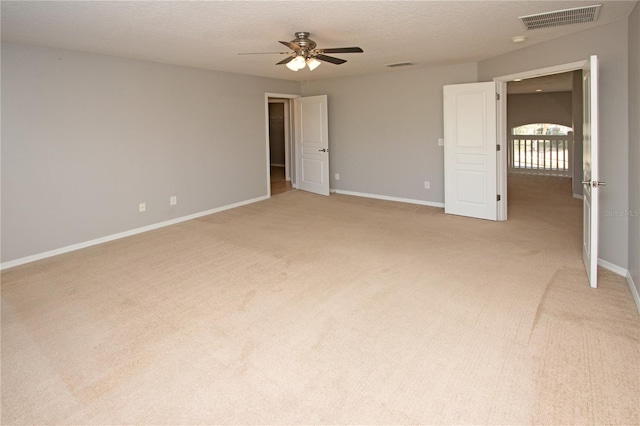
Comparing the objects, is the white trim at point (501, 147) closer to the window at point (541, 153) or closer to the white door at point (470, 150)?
the white door at point (470, 150)

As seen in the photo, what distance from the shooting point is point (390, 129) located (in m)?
7.40

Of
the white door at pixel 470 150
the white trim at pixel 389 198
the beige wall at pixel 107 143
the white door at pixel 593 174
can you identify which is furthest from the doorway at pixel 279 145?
the white door at pixel 593 174

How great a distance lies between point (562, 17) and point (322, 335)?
11.5ft

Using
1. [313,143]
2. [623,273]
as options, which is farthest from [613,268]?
[313,143]

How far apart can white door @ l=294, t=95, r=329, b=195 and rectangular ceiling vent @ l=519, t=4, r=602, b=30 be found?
429 cm

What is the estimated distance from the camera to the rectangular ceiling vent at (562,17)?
3.61 m

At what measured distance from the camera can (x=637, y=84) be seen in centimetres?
327

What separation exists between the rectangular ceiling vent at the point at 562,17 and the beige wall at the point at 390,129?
7.30 ft

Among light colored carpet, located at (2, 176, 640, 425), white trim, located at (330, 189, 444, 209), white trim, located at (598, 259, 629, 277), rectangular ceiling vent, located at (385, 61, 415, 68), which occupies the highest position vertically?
rectangular ceiling vent, located at (385, 61, 415, 68)

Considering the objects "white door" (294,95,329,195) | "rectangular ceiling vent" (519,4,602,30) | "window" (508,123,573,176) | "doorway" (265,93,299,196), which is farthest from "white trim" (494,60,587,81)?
"window" (508,123,573,176)

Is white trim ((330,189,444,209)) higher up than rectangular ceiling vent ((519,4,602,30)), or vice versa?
rectangular ceiling vent ((519,4,602,30))

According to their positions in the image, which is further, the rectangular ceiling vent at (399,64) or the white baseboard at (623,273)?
the rectangular ceiling vent at (399,64)

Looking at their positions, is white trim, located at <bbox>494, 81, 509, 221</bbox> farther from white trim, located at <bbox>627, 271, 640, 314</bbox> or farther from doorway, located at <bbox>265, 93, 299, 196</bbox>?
doorway, located at <bbox>265, 93, 299, 196</bbox>

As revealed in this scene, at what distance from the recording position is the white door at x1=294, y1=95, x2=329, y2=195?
803 cm
